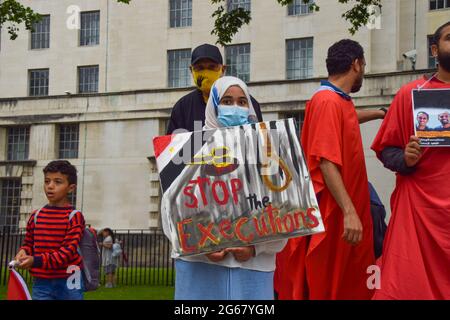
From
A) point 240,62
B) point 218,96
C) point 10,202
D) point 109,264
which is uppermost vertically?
point 240,62

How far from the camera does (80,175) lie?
126 ft

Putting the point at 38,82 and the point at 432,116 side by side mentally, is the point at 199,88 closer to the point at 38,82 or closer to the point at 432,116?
the point at 432,116

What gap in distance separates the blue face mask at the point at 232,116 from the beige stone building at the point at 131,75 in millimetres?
28291

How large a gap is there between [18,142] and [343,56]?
3641 centimetres

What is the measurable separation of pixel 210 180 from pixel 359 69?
2.03 metres

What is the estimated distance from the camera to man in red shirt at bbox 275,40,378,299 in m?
5.33

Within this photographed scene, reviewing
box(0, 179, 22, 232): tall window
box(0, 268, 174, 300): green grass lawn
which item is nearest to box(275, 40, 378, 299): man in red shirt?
box(0, 268, 174, 300): green grass lawn

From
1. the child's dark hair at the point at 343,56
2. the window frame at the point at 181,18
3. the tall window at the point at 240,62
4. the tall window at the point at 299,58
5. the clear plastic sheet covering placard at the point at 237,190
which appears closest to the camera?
the clear plastic sheet covering placard at the point at 237,190

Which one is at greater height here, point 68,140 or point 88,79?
point 88,79

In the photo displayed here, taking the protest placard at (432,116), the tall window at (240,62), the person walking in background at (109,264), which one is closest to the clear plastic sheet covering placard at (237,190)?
the protest placard at (432,116)

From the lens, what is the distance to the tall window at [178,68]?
1468 inches

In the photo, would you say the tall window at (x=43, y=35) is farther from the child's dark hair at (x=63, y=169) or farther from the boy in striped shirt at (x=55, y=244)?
the boy in striped shirt at (x=55, y=244)

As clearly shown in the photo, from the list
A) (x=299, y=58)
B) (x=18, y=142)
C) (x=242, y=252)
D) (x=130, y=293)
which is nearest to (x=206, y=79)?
(x=242, y=252)

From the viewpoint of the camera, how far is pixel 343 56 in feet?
18.9
